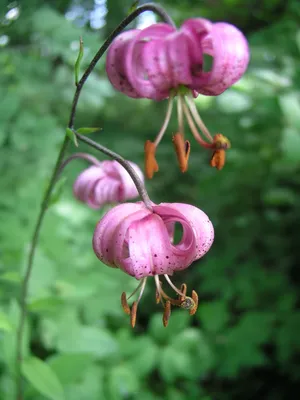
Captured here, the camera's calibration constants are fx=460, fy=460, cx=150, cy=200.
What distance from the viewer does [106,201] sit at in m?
1.28

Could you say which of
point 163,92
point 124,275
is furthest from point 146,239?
point 124,275

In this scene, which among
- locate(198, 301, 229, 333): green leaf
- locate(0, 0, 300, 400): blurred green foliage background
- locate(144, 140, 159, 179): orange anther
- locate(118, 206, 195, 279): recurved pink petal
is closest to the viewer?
locate(118, 206, 195, 279): recurved pink petal

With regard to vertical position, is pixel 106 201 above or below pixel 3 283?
above

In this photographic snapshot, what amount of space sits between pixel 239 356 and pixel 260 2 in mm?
2332

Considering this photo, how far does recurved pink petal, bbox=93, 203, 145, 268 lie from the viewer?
86 centimetres

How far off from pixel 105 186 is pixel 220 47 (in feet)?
1.76

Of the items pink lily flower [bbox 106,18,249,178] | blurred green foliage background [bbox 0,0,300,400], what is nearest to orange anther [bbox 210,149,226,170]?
pink lily flower [bbox 106,18,249,178]

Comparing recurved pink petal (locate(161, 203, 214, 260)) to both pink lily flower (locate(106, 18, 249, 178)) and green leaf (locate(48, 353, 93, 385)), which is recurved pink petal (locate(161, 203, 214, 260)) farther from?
green leaf (locate(48, 353, 93, 385))

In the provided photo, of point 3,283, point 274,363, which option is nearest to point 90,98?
point 3,283

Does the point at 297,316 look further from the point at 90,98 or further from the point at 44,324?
the point at 90,98

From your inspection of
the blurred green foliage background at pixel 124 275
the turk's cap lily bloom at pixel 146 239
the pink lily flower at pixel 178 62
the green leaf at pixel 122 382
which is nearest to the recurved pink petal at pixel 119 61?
the pink lily flower at pixel 178 62

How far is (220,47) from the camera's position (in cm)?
86

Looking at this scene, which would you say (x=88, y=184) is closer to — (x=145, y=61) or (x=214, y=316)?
(x=145, y=61)

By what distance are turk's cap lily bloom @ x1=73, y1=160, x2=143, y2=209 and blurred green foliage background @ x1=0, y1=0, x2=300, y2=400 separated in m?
0.36
